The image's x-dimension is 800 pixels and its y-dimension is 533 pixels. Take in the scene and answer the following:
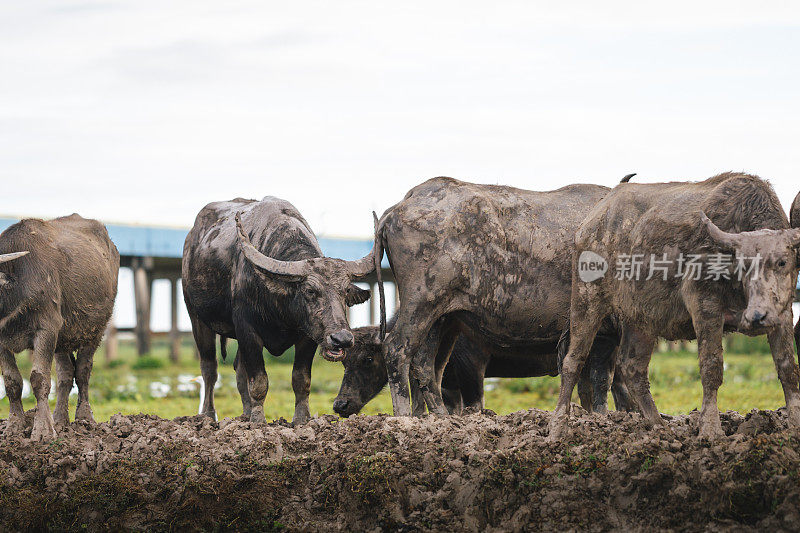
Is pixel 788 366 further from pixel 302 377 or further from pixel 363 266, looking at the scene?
pixel 302 377

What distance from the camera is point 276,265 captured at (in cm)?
887

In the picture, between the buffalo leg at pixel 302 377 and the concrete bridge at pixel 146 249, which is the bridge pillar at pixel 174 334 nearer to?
the concrete bridge at pixel 146 249

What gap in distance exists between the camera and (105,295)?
9812mm

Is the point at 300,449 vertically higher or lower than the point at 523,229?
lower

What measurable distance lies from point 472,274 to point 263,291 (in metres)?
1.81

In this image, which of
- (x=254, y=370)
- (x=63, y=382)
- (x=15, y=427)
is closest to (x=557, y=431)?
(x=254, y=370)

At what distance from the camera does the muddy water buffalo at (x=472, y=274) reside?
867cm

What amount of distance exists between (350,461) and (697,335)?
241 cm

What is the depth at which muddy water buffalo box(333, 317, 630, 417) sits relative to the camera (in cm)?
972

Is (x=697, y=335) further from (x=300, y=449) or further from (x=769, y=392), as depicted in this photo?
(x=769, y=392)

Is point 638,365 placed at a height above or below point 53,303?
below

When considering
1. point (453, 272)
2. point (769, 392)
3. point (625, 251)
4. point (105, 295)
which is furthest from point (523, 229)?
point (769, 392)

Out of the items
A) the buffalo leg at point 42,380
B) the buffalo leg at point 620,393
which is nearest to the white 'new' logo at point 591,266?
the buffalo leg at point 620,393

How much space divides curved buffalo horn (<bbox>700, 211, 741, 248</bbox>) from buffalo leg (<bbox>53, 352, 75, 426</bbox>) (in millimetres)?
5922
